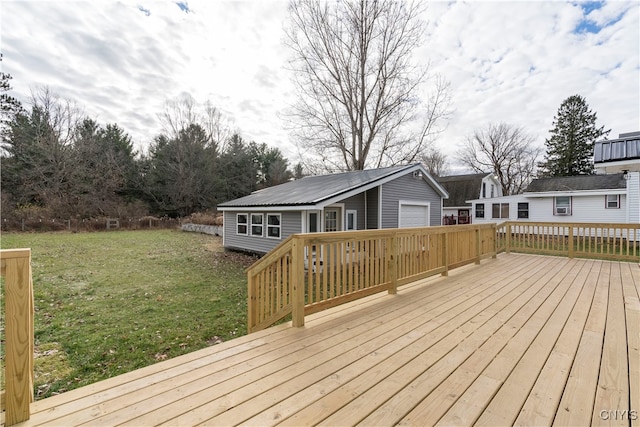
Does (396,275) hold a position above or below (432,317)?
above

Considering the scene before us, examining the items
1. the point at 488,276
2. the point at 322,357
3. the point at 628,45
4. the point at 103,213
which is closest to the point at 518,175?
the point at 628,45

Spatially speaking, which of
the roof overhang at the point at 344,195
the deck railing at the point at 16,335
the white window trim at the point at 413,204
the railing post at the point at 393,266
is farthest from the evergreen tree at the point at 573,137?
the deck railing at the point at 16,335

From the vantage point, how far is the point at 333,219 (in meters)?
10.4

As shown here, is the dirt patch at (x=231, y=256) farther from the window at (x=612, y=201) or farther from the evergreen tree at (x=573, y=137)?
the evergreen tree at (x=573, y=137)

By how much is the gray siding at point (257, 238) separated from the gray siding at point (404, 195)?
3.31 metres

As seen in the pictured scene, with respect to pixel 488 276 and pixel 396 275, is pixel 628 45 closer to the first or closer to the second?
pixel 488 276

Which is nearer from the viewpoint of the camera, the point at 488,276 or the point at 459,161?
the point at 488,276

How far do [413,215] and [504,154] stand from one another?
21744 millimetres

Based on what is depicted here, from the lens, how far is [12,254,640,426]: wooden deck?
1735 millimetres

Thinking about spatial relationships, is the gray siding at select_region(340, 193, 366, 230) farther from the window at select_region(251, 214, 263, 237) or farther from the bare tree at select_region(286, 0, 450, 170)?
the bare tree at select_region(286, 0, 450, 170)

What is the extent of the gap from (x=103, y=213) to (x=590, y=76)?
29.6 meters

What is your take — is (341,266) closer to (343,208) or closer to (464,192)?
(343,208)

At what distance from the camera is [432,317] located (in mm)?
3441

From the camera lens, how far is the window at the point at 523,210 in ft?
58.0
